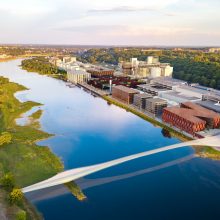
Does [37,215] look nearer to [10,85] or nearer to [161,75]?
[10,85]

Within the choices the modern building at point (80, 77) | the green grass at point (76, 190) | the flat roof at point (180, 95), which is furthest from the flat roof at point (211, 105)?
the modern building at point (80, 77)

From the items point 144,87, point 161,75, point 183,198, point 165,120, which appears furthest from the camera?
point 161,75

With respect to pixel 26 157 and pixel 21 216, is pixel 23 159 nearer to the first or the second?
pixel 26 157

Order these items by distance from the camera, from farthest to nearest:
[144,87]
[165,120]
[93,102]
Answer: [144,87]
[93,102]
[165,120]

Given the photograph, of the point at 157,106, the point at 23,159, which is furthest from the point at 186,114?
the point at 23,159

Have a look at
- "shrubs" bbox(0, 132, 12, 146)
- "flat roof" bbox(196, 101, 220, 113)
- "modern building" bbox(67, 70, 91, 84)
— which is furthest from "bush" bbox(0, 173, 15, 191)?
"modern building" bbox(67, 70, 91, 84)

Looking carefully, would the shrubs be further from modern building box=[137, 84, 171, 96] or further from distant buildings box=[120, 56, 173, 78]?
distant buildings box=[120, 56, 173, 78]

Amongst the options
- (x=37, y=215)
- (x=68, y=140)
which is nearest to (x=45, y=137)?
(x=68, y=140)

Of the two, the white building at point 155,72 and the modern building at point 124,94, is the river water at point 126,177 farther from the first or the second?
the white building at point 155,72
